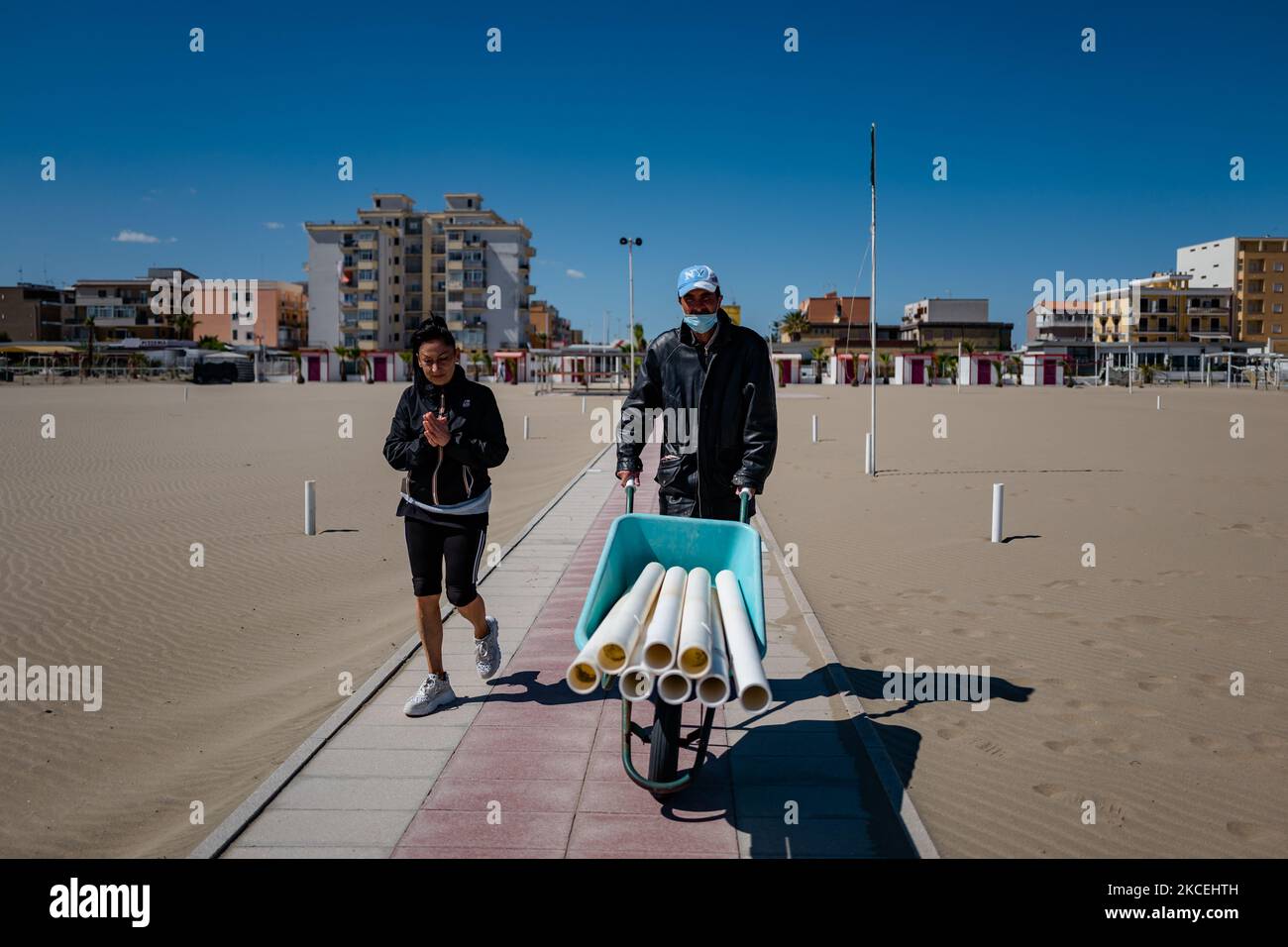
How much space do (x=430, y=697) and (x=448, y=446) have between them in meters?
1.34

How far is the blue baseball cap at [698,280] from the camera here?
4.25 meters

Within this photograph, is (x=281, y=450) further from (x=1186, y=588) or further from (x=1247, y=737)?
(x=1247, y=737)

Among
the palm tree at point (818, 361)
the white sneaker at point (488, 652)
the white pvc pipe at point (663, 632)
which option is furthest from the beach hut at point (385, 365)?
the white pvc pipe at point (663, 632)

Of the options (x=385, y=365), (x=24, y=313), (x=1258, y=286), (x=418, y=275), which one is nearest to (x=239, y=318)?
(x=24, y=313)

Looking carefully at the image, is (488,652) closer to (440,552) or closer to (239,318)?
(440,552)

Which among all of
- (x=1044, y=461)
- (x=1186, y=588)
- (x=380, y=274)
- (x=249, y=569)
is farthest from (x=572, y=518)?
(x=380, y=274)

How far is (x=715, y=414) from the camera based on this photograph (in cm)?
434

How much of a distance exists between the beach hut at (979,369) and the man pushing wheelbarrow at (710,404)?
84.3 meters

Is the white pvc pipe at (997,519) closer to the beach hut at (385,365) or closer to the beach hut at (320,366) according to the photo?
the beach hut at (385,365)

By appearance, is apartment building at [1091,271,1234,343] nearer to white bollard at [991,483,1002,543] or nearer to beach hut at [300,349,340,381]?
beach hut at [300,349,340,381]
